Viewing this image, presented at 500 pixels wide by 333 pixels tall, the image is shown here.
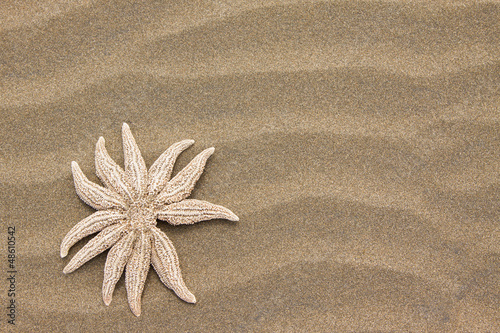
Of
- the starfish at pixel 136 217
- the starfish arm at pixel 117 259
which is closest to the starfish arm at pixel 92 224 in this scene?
the starfish at pixel 136 217

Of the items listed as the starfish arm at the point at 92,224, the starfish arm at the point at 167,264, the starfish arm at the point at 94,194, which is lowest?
the starfish arm at the point at 167,264

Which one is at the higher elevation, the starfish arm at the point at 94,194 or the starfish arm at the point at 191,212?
the starfish arm at the point at 94,194

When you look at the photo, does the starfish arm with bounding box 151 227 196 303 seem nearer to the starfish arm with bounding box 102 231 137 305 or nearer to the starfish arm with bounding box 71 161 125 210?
the starfish arm with bounding box 102 231 137 305

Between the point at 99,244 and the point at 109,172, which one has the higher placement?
the point at 109,172

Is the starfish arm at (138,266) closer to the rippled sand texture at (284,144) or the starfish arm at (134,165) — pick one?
the rippled sand texture at (284,144)

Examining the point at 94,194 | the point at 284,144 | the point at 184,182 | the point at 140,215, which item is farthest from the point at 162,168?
the point at 284,144

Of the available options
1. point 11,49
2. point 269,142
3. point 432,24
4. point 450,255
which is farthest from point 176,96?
point 450,255

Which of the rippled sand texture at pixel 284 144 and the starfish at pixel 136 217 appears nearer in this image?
the starfish at pixel 136 217

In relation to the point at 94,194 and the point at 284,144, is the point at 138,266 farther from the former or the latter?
the point at 284,144
